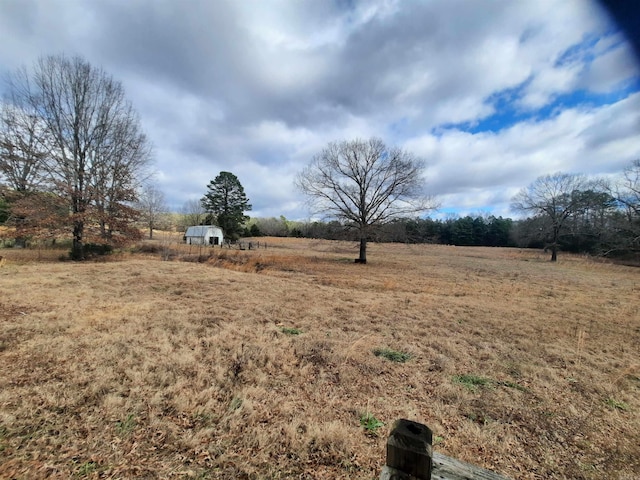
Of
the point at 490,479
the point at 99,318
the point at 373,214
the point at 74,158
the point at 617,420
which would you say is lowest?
the point at 617,420

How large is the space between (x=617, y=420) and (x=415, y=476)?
3634 millimetres

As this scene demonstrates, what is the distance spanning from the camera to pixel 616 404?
3.39m

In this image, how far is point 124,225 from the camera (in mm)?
15430

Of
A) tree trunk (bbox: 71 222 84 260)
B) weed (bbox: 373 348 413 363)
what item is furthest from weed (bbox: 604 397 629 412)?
tree trunk (bbox: 71 222 84 260)

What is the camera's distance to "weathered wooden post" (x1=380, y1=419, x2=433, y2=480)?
1228 millimetres

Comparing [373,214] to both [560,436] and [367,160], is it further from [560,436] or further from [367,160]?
[560,436]

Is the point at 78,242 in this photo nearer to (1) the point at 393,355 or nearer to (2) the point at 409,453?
(1) the point at 393,355

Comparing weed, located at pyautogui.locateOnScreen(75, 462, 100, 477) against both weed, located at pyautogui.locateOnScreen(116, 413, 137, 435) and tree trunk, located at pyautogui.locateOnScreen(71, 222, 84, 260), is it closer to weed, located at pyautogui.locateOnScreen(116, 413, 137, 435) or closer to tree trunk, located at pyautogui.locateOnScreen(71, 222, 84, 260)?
weed, located at pyautogui.locateOnScreen(116, 413, 137, 435)

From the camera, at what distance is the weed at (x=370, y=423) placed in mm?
2689

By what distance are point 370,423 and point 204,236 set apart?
1588 inches

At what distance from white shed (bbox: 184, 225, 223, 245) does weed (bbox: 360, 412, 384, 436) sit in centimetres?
3930

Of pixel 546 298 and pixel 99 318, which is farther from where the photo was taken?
pixel 546 298

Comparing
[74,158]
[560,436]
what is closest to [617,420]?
[560,436]

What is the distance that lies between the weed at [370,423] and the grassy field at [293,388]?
0.7 inches
